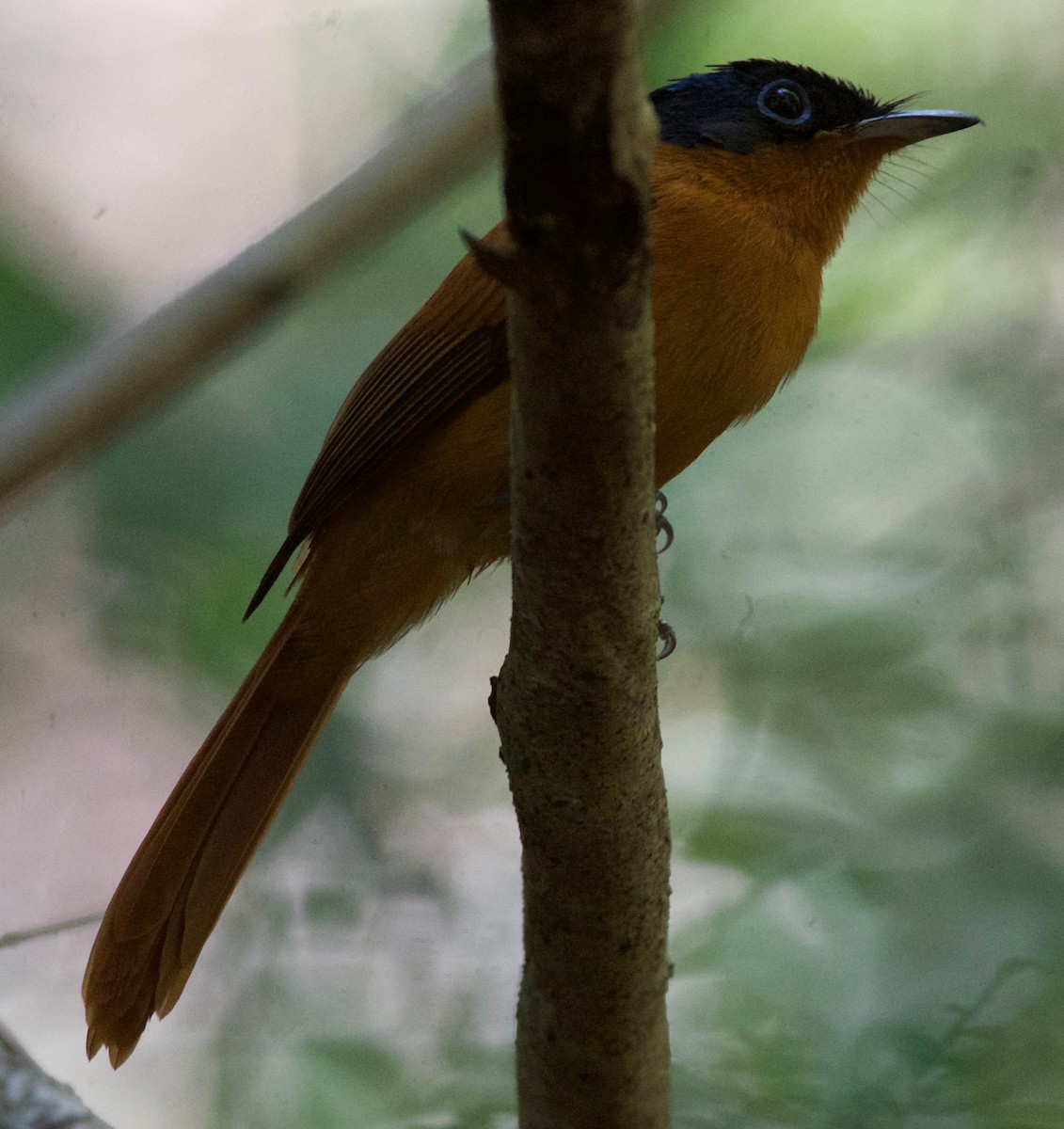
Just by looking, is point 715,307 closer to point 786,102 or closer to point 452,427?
point 452,427

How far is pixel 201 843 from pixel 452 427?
3.13 feet

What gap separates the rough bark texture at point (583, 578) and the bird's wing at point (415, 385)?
64cm

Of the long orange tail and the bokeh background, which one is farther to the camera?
the bokeh background

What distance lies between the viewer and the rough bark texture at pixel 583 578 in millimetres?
1130

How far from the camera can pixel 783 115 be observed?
2.75 meters

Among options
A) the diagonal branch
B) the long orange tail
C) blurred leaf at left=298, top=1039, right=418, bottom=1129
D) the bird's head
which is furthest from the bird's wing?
blurred leaf at left=298, top=1039, right=418, bottom=1129

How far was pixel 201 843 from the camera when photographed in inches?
104

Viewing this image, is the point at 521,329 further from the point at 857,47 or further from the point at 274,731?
the point at 857,47

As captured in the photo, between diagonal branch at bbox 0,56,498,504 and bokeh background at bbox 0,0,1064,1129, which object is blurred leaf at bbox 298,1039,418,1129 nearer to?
bokeh background at bbox 0,0,1064,1129

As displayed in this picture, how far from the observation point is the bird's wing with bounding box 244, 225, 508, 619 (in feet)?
7.55

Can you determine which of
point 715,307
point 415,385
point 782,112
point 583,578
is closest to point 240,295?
point 415,385

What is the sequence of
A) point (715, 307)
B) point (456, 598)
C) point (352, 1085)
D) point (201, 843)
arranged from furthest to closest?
point (456, 598)
point (352, 1085)
point (201, 843)
point (715, 307)

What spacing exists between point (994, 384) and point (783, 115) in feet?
3.21

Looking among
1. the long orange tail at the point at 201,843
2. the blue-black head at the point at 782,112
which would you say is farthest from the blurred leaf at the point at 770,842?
the blue-black head at the point at 782,112
